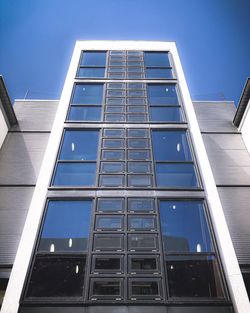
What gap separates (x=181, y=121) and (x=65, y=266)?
801 cm

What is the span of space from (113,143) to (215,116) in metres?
6.83

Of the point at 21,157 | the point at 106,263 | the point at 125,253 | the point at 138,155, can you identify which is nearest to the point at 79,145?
the point at 138,155

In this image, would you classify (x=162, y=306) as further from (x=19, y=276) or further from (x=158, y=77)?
(x=158, y=77)

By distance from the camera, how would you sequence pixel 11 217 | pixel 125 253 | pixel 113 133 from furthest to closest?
pixel 113 133 → pixel 11 217 → pixel 125 253

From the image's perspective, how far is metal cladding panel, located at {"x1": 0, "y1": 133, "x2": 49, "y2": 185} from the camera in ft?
41.1

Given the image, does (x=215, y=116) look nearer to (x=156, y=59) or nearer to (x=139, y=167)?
(x=156, y=59)

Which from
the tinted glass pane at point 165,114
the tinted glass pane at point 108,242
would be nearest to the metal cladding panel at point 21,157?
the tinted glass pane at point 108,242

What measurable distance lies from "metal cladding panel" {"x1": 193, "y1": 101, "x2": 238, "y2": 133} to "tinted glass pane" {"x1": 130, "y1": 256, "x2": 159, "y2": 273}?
8.71 meters

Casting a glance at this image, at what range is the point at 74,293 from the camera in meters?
7.69

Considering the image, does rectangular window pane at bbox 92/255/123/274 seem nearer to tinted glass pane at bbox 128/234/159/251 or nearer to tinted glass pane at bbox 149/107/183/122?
tinted glass pane at bbox 128/234/159/251

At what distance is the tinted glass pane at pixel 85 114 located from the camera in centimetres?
1374

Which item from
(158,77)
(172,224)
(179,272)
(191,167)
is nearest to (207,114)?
(158,77)

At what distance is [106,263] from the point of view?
836 centimetres

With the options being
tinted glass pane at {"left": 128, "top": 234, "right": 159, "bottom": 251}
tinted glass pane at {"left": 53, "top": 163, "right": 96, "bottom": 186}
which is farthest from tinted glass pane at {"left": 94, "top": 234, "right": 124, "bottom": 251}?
tinted glass pane at {"left": 53, "top": 163, "right": 96, "bottom": 186}
